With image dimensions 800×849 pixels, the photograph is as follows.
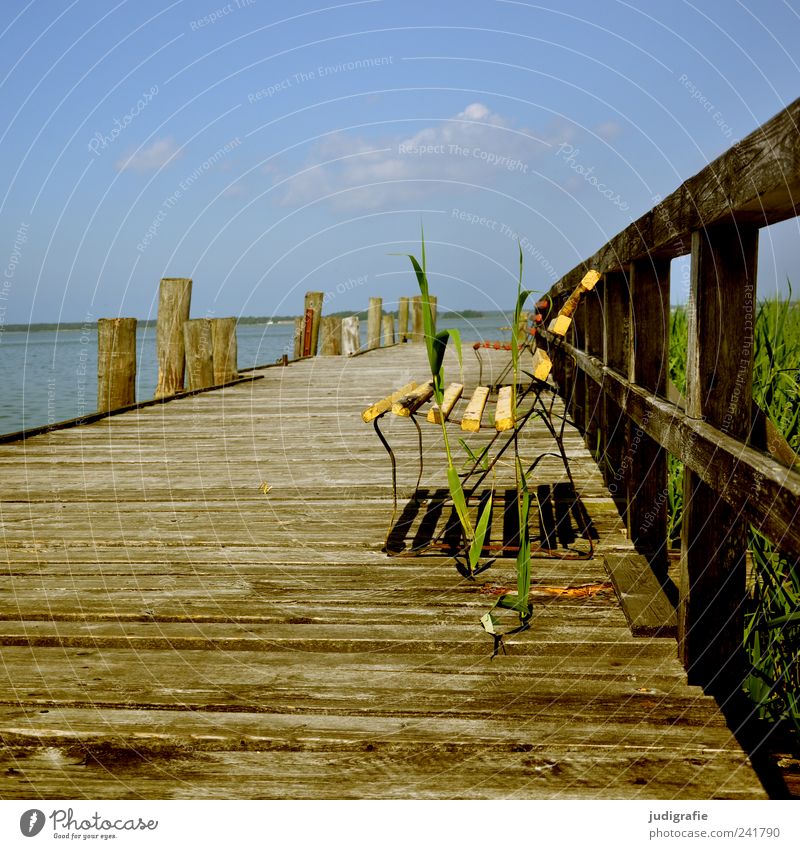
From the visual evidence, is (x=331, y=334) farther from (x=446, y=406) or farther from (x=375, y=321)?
(x=446, y=406)

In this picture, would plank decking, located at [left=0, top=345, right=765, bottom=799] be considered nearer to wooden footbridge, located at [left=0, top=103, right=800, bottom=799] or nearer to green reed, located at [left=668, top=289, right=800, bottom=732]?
wooden footbridge, located at [left=0, top=103, right=800, bottom=799]

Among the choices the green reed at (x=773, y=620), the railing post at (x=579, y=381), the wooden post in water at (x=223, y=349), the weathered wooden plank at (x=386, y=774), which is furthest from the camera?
the wooden post in water at (x=223, y=349)

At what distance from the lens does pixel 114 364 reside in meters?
7.99

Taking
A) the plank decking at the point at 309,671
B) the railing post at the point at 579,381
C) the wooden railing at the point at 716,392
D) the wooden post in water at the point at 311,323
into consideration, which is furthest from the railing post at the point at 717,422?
the wooden post in water at the point at 311,323

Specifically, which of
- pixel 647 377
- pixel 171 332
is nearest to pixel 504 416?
pixel 647 377

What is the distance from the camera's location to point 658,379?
3.02m

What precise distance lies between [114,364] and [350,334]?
881 cm

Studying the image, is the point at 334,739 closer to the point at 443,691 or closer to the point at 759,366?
the point at 443,691

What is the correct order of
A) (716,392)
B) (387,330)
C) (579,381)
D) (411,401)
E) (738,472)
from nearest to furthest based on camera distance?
(738,472) < (716,392) < (411,401) < (579,381) < (387,330)

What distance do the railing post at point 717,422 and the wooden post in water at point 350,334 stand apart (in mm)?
14455

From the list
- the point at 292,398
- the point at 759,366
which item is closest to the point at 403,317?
the point at 292,398

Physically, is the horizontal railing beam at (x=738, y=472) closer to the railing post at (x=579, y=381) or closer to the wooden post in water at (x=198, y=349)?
the railing post at (x=579, y=381)

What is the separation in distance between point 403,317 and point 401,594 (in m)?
19.0

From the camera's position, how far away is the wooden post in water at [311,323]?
49.3 ft
